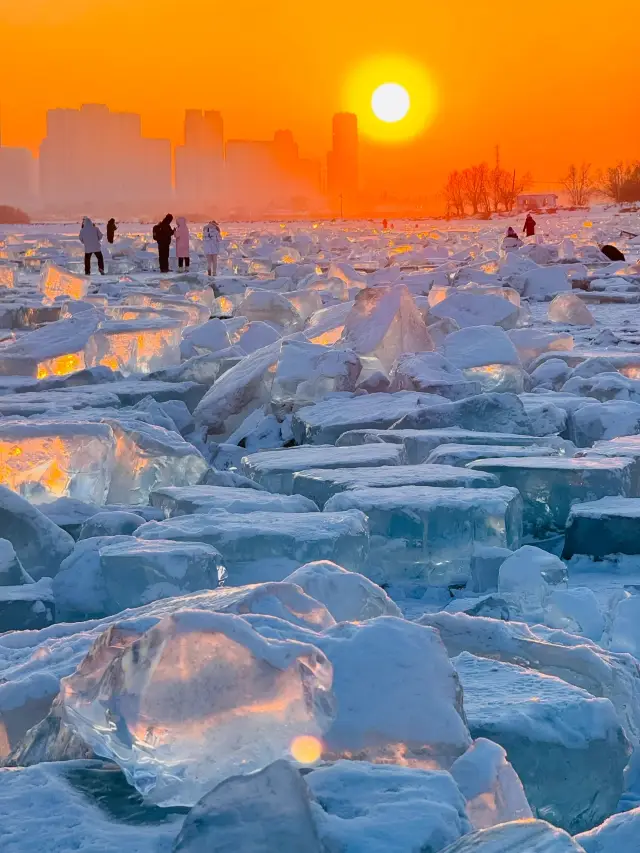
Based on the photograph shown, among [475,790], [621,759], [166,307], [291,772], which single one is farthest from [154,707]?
[166,307]

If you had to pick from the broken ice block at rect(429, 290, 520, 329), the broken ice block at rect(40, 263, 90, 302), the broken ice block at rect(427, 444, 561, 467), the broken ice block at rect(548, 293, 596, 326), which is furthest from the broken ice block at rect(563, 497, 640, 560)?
the broken ice block at rect(40, 263, 90, 302)

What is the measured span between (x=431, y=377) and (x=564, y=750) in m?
3.93

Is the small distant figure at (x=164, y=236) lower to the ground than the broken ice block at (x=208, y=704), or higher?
higher

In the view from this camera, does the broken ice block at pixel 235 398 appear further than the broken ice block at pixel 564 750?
Yes

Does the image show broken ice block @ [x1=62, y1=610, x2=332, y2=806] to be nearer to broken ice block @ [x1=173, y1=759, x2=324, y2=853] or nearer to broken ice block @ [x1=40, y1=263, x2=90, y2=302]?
broken ice block @ [x1=173, y1=759, x2=324, y2=853]

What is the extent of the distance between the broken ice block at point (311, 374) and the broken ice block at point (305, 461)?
4.27 ft

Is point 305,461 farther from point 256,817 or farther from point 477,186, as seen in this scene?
point 477,186

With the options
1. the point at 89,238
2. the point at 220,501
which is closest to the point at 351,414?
the point at 220,501

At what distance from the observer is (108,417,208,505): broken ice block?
429cm

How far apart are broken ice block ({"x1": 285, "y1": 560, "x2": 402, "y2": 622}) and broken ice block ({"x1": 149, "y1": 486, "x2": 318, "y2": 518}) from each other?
1307 mm

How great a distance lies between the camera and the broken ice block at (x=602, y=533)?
3.45 meters

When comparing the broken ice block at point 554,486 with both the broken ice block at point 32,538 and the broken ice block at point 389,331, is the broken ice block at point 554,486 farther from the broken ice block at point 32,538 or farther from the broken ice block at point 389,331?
the broken ice block at point 389,331

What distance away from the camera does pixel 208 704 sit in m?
1.55

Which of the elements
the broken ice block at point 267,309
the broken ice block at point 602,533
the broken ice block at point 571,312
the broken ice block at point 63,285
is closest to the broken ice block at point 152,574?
the broken ice block at point 602,533
